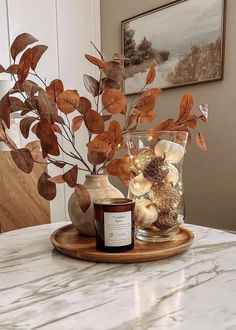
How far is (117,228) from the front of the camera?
667 mm

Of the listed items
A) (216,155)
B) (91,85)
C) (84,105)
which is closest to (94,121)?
(84,105)

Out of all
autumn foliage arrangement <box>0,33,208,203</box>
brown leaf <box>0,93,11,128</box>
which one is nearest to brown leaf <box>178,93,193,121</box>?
autumn foliage arrangement <box>0,33,208,203</box>

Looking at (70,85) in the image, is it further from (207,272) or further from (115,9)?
(207,272)

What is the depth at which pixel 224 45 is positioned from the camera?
1.75 meters

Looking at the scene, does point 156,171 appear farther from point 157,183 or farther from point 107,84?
point 107,84

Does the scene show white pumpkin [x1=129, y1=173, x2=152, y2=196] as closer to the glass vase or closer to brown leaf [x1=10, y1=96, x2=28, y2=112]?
the glass vase

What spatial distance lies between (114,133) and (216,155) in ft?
4.11

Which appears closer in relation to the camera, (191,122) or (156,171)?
(156,171)

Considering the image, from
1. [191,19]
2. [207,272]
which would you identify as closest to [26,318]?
[207,272]

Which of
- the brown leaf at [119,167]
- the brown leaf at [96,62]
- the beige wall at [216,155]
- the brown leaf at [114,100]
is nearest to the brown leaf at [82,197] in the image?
the brown leaf at [119,167]

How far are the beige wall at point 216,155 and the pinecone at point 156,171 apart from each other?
114 cm

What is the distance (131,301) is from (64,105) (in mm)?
444

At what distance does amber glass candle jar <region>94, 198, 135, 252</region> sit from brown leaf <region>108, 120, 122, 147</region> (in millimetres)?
153

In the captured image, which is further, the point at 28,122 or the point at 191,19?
the point at 191,19
